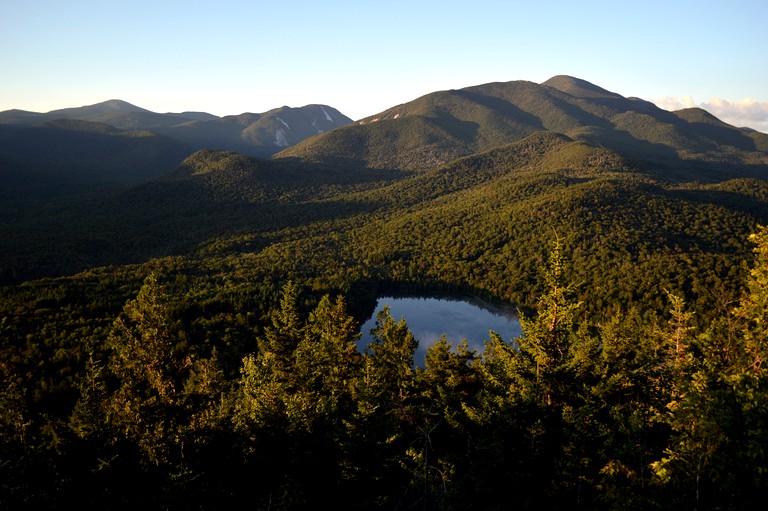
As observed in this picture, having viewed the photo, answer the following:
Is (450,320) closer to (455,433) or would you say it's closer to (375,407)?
(455,433)

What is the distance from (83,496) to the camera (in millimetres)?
13641

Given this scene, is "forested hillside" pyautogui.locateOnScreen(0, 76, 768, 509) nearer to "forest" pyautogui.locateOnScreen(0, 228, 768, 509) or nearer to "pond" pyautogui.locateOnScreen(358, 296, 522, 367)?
"forest" pyautogui.locateOnScreen(0, 228, 768, 509)

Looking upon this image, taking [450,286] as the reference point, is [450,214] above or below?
above

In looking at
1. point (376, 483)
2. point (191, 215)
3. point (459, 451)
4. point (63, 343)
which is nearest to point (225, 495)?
point (376, 483)

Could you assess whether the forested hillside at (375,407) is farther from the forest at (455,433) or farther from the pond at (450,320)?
the pond at (450,320)

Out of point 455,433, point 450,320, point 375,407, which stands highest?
point 375,407

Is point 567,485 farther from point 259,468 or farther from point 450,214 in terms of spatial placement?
point 450,214

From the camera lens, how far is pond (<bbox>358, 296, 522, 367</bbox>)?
85450 mm

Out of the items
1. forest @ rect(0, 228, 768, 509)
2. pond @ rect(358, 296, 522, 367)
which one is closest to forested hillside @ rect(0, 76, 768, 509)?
forest @ rect(0, 228, 768, 509)

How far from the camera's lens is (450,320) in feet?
315

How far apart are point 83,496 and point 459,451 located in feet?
56.5

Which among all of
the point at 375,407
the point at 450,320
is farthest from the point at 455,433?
the point at 450,320

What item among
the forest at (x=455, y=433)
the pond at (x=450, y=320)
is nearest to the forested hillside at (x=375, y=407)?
the forest at (x=455, y=433)

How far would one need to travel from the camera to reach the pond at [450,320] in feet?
280
